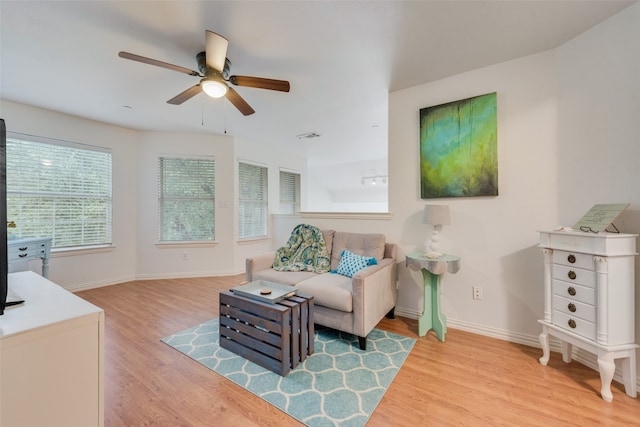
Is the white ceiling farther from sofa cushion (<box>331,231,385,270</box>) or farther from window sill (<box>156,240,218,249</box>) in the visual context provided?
window sill (<box>156,240,218,249</box>)

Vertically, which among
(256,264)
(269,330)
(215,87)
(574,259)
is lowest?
(269,330)

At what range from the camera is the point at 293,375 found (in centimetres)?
179

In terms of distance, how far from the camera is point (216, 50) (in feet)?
5.87

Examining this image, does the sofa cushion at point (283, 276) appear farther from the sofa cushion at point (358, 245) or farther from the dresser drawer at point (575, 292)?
the dresser drawer at point (575, 292)

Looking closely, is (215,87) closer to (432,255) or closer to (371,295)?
(371,295)

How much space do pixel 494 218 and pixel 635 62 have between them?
4.37ft

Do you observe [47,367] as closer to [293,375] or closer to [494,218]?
[293,375]

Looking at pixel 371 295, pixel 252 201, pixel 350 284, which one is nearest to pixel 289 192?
pixel 252 201

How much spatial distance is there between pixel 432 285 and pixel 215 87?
2.54 metres

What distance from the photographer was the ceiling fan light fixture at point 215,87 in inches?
78.8

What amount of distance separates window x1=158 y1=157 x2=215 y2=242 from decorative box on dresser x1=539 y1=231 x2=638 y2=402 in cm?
455

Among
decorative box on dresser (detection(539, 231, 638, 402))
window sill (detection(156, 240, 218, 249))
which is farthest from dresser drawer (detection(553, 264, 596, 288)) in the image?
window sill (detection(156, 240, 218, 249))

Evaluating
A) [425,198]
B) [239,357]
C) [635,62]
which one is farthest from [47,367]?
[635,62]

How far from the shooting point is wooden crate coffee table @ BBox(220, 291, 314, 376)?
1.80 m
